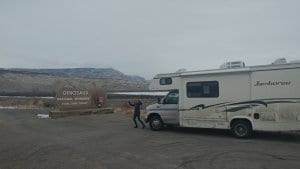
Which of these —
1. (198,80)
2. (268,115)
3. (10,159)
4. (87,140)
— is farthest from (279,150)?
(10,159)

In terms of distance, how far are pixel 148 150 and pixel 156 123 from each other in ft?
19.7

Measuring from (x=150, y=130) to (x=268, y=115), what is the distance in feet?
20.4

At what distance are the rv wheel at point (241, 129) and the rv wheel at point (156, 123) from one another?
13.4ft

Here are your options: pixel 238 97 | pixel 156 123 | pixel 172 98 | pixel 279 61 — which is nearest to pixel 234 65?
pixel 238 97

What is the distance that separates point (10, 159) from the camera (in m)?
11.4

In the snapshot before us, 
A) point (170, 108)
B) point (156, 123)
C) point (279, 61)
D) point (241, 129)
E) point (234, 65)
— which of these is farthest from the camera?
point (156, 123)

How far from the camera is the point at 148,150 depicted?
12742mm

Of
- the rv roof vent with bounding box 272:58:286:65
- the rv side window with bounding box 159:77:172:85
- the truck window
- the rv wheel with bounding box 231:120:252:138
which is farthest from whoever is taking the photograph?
the truck window

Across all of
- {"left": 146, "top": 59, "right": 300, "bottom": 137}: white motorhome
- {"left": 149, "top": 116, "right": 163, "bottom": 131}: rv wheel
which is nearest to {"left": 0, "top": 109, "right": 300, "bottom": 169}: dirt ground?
{"left": 146, "top": 59, "right": 300, "bottom": 137}: white motorhome

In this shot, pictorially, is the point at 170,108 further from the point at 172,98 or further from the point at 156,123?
the point at 156,123

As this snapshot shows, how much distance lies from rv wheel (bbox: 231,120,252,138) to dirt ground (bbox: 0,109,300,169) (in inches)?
12.2

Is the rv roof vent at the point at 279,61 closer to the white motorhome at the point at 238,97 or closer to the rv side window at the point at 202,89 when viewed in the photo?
the white motorhome at the point at 238,97

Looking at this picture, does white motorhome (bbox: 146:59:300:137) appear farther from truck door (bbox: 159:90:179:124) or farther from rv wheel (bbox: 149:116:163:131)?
rv wheel (bbox: 149:116:163:131)

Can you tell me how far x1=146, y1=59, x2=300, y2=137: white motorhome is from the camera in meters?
14.2
